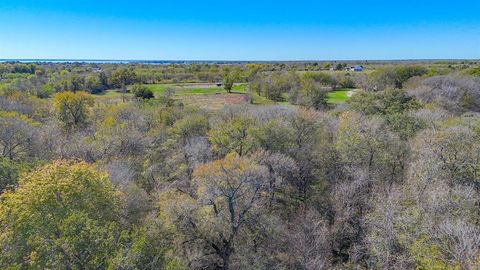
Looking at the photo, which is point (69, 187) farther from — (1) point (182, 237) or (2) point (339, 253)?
(2) point (339, 253)

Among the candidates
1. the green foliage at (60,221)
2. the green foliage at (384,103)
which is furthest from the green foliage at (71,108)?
the green foliage at (384,103)

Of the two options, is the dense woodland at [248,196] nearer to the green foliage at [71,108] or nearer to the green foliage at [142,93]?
the green foliage at [71,108]

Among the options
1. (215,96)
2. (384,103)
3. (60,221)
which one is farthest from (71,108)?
(384,103)

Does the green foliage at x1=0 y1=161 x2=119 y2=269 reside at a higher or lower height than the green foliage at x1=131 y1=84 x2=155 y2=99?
higher

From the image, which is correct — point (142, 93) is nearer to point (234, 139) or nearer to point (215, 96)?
point (215, 96)

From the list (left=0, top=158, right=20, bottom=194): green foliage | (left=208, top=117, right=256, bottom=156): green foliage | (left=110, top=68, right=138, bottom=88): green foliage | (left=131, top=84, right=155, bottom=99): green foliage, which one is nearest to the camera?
(left=0, top=158, right=20, bottom=194): green foliage

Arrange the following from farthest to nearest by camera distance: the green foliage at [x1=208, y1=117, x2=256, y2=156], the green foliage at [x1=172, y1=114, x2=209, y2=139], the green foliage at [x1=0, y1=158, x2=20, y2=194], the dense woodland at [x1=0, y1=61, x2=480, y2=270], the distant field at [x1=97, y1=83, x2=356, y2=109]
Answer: the distant field at [x1=97, y1=83, x2=356, y2=109]
the green foliage at [x1=172, y1=114, x2=209, y2=139]
the green foliage at [x1=208, y1=117, x2=256, y2=156]
the green foliage at [x1=0, y1=158, x2=20, y2=194]
the dense woodland at [x1=0, y1=61, x2=480, y2=270]

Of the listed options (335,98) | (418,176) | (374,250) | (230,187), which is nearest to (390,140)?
(418,176)

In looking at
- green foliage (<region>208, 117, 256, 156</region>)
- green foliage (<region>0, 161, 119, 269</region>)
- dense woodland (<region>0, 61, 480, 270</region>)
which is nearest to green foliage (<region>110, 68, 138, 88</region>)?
dense woodland (<region>0, 61, 480, 270</region>)

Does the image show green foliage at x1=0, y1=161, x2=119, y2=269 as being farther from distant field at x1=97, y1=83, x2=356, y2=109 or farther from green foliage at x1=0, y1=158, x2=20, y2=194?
distant field at x1=97, y1=83, x2=356, y2=109
